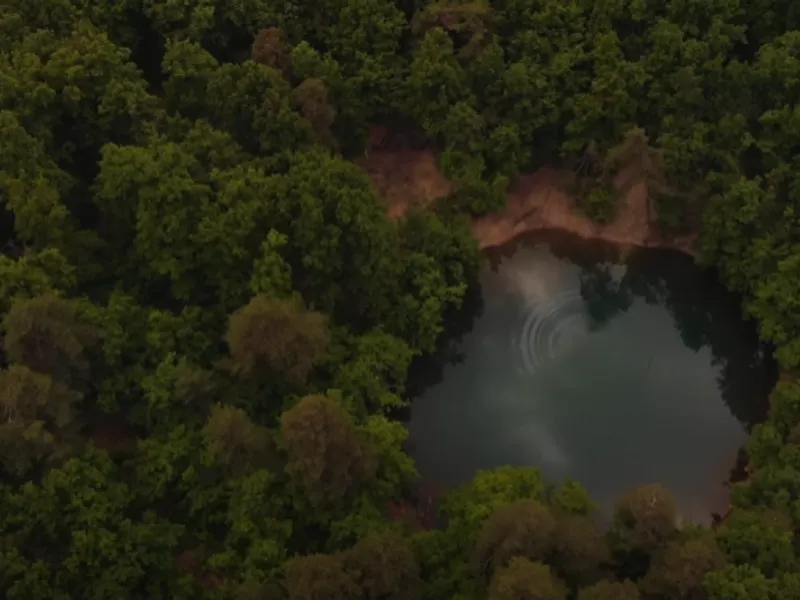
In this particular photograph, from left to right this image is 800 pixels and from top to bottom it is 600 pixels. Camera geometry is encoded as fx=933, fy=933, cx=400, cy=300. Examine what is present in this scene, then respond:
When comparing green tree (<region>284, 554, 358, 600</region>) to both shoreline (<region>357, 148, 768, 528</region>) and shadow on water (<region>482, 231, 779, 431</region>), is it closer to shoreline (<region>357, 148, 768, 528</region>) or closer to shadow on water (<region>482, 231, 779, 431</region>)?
shadow on water (<region>482, 231, 779, 431</region>)

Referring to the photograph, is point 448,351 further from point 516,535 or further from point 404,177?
point 516,535

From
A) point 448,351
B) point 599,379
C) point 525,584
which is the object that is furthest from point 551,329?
point 525,584

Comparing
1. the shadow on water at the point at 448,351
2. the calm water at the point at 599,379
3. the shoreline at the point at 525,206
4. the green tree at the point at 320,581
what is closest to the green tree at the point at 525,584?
the green tree at the point at 320,581

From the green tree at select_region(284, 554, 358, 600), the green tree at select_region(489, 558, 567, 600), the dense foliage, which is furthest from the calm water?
the green tree at select_region(489, 558, 567, 600)

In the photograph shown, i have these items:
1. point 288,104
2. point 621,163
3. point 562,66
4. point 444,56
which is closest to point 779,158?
point 621,163

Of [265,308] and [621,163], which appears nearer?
[265,308]

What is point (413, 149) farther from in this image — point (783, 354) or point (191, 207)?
point (783, 354)
